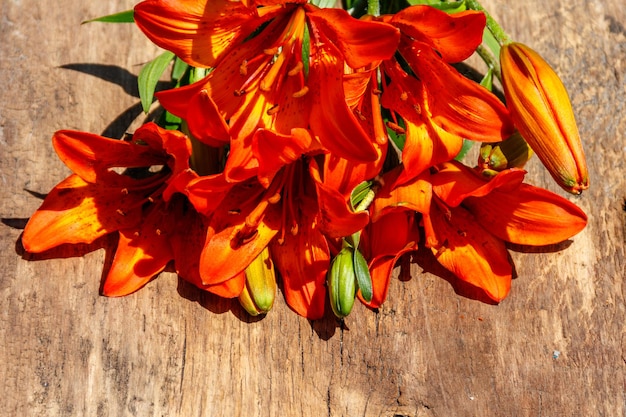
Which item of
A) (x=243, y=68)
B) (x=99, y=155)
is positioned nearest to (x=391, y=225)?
(x=243, y=68)

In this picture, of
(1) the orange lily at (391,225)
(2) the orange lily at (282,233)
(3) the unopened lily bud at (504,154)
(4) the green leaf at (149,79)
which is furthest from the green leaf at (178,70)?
(3) the unopened lily bud at (504,154)

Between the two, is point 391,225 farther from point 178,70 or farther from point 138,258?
point 178,70

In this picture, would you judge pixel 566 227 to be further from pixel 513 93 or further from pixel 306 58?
pixel 306 58

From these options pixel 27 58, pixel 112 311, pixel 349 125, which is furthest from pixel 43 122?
pixel 349 125

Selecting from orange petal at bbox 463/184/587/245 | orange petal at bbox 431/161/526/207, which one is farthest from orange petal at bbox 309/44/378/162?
orange petal at bbox 463/184/587/245

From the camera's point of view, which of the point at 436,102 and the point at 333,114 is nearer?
the point at 333,114
